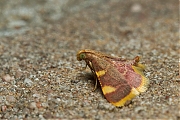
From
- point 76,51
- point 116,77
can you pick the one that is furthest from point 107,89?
point 76,51

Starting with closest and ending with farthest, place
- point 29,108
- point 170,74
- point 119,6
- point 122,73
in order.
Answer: point 29,108 → point 122,73 → point 170,74 → point 119,6

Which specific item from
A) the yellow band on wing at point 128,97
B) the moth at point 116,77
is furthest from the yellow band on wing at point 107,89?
the yellow band on wing at point 128,97

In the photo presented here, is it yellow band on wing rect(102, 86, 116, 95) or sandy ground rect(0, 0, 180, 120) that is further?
yellow band on wing rect(102, 86, 116, 95)

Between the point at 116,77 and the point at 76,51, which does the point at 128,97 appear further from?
the point at 76,51

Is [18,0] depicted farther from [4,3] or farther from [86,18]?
[86,18]

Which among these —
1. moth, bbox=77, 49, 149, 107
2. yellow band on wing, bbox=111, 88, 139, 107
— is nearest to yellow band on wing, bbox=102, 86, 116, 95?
moth, bbox=77, 49, 149, 107

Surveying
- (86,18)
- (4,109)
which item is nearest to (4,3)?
(86,18)

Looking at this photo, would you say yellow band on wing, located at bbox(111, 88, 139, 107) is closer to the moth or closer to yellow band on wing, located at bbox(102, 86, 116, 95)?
the moth

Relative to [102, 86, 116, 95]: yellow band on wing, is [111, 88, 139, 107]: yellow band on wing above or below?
below
